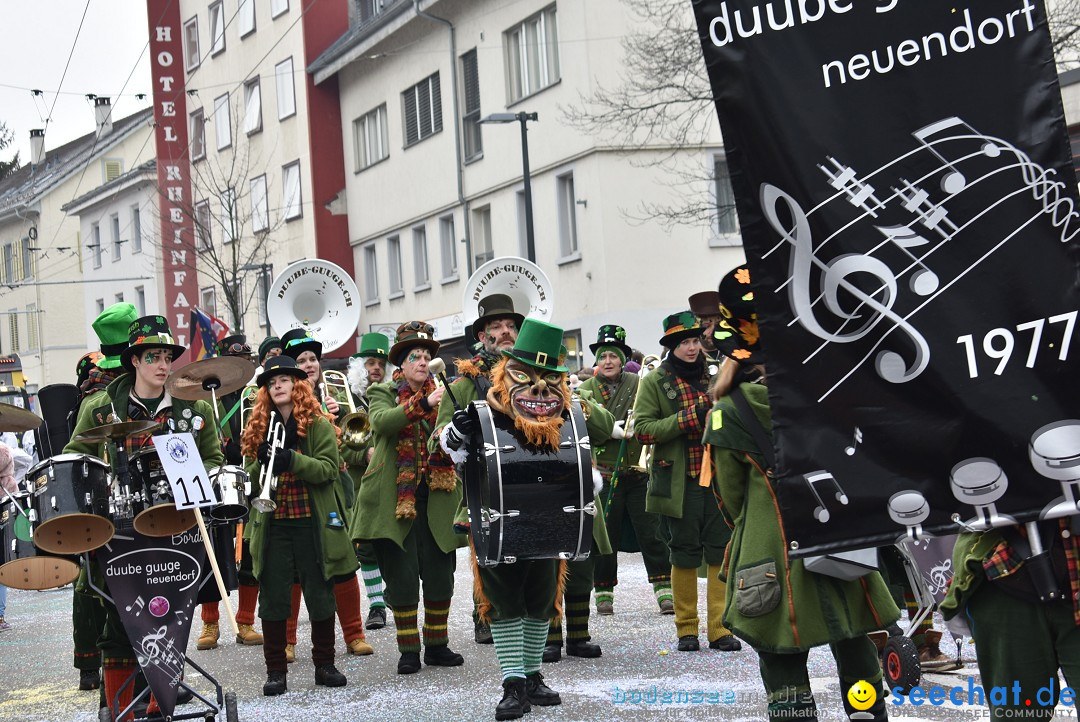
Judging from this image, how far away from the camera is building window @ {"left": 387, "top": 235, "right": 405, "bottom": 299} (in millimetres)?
33656

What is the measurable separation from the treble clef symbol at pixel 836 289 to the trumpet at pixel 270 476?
449cm

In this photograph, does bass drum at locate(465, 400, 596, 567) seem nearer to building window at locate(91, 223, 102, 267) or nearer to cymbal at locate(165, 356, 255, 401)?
cymbal at locate(165, 356, 255, 401)

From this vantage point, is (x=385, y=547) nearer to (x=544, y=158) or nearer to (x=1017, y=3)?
(x=1017, y=3)

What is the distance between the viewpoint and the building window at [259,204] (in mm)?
38344

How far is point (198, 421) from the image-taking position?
6730mm

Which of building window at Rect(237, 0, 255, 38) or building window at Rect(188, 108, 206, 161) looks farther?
building window at Rect(188, 108, 206, 161)

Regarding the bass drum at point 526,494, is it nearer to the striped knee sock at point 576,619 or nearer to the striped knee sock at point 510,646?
the striped knee sock at point 510,646

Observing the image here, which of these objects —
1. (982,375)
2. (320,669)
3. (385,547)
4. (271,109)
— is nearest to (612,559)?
(385,547)

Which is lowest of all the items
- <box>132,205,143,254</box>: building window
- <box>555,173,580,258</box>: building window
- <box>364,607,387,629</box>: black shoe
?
<box>364,607,387,629</box>: black shoe

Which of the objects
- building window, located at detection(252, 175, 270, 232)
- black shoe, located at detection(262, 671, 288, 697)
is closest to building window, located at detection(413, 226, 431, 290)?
building window, located at detection(252, 175, 270, 232)

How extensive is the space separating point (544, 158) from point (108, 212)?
29.6 meters

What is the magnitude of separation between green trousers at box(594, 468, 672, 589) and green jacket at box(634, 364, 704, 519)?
105 cm

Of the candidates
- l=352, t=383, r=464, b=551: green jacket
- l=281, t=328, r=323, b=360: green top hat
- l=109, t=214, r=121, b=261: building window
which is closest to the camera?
l=352, t=383, r=464, b=551: green jacket

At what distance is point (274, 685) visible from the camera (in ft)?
25.3
